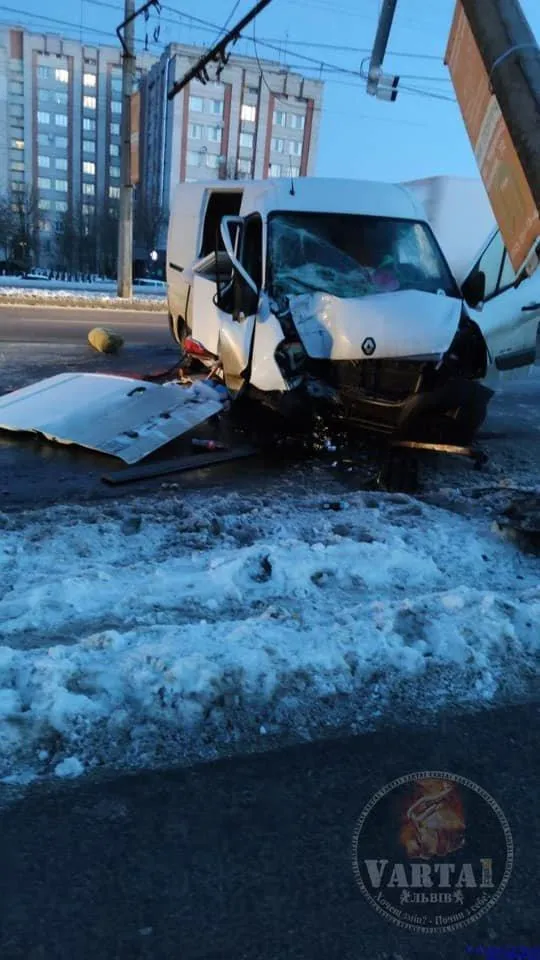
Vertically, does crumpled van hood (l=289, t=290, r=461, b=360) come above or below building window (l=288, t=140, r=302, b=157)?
below

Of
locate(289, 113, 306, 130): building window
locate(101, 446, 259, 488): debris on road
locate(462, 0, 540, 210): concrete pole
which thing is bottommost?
locate(101, 446, 259, 488): debris on road

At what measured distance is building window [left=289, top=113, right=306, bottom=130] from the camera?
88.2m

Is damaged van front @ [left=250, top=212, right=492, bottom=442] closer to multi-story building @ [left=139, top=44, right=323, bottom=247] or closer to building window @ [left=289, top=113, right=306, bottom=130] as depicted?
multi-story building @ [left=139, top=44, right=323, bottom=247]

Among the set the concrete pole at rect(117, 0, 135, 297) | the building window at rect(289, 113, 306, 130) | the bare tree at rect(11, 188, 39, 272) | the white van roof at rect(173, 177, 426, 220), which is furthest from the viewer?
the building window at rect(289, 113, 306, 130)

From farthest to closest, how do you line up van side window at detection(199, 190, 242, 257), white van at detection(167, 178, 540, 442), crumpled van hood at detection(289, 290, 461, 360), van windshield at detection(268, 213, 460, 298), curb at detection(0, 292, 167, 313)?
curb at detection(0, 292, 167, 313) < van side window at detection(199, 190, 242, 257) < van windshield at detection(268, 213, 460, 298) < white van at detection(167, 178, 540, 442) < crumpled van hood at detection(289, 290, 461, 360)

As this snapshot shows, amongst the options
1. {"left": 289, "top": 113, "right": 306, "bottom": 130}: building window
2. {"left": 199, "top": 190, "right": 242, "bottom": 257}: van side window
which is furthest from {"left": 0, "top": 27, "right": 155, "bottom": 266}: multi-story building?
{"left": 199, "top": 190, "right": 242, "bottom": 257}: van side window

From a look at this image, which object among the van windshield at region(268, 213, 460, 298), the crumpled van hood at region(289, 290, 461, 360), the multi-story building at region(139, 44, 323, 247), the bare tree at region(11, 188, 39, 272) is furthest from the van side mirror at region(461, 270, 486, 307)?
the multi-story building at region(139, 44, 323, 247)

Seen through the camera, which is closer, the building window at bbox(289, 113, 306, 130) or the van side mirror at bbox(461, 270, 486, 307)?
the van side mirror at bbox(461, 270, 486, 307)

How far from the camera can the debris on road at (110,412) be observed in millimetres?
6691

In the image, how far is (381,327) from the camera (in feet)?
20.0

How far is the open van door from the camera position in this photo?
7125 millimetres

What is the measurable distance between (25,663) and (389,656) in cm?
163

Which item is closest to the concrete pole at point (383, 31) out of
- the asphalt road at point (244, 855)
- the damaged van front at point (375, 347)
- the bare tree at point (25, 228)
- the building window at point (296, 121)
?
the damaged van front at point (375, 347)

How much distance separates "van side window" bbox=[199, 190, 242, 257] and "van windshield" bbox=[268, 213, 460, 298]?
286cm
